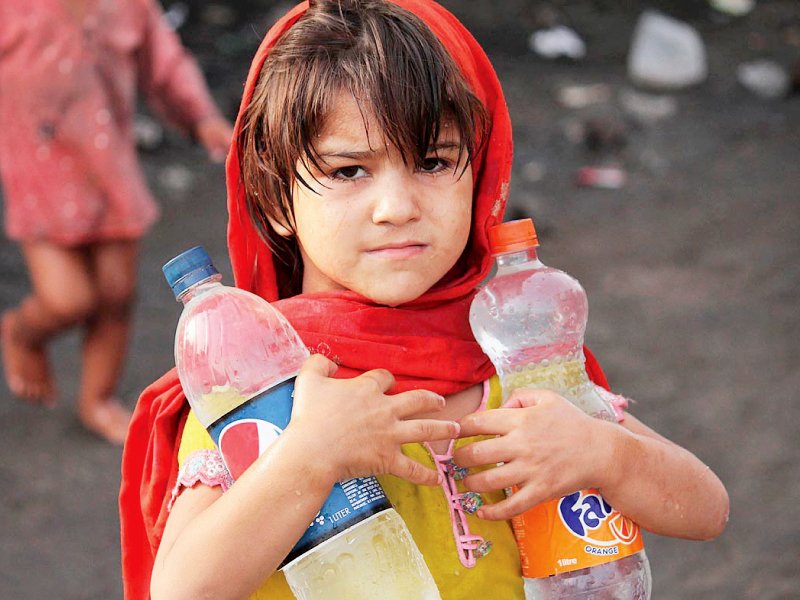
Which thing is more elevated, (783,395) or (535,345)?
(535,345)

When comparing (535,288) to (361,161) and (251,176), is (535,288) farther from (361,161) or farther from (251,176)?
(251,176)

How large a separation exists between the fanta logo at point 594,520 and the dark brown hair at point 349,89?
22.0 inches

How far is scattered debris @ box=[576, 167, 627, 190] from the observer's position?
7.30 m

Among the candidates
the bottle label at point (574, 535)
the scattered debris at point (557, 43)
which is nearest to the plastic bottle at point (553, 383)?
the bottle label at point (574, 535)

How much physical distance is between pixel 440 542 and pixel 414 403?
262mm

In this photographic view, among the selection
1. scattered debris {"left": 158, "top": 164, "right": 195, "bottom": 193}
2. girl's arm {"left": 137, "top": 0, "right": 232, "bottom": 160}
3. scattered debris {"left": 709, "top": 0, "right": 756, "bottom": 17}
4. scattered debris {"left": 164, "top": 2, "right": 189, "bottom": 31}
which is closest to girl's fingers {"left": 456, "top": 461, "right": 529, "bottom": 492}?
girl's arm {"left": 137, "top": 0, "right": 232, "bottom": 160}

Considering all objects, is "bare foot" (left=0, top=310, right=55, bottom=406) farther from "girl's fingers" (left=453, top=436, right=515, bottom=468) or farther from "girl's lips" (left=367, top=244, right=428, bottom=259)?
"girl's fingers" (left=453, top=436, right=515, bottom=468)

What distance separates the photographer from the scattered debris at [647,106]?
26.1 ft

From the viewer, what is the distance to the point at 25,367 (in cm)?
514

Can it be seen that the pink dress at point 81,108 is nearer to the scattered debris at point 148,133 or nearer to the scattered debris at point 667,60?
the scattered debris at point 148,133

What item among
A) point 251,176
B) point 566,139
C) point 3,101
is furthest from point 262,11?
point 251,176

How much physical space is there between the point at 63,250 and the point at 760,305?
3.32 metres

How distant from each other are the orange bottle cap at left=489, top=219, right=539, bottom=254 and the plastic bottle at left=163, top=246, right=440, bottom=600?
347 millimetres

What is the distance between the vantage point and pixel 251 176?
1.91 metres
